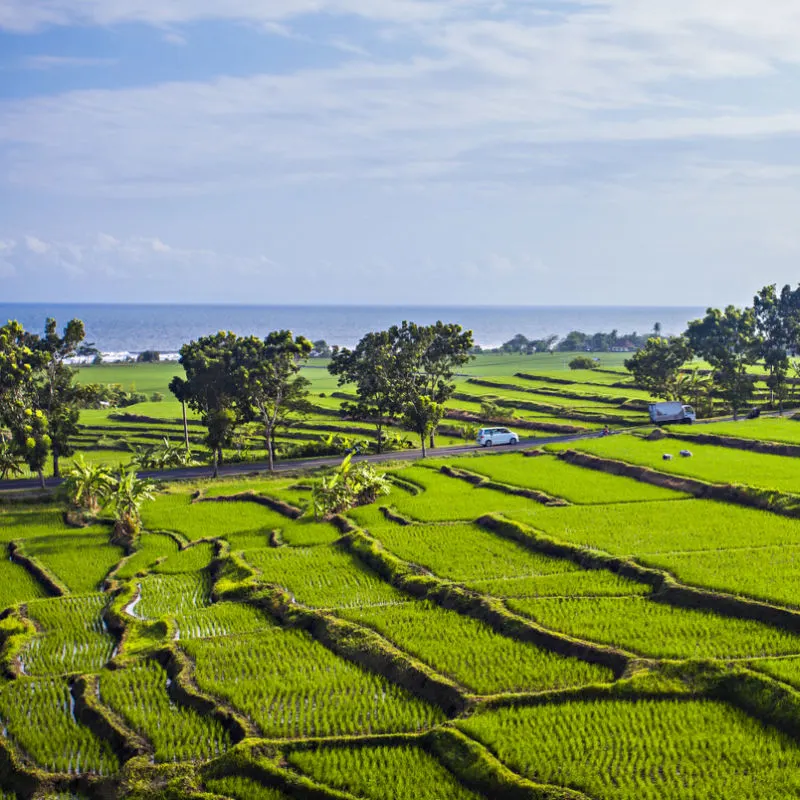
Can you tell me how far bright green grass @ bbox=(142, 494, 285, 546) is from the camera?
42281 mm

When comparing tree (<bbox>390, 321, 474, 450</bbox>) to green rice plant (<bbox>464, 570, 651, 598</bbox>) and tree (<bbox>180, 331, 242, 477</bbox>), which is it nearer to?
tree (<bbox>180, 331, 242, 477</bbox>)

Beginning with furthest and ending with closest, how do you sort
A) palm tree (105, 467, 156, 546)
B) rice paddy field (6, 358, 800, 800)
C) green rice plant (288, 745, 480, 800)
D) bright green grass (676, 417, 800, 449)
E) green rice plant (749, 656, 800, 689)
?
bright green grass (676, 417, 800, 449), palm tree (105, 467, 156, 546), green rice plant (749, 656, 800, 689), rice paddy field (6, 358, 800, 800), green rice plant (288, 745, 480, 800)

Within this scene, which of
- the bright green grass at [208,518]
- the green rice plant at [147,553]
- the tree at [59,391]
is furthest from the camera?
the tree at [59,391]

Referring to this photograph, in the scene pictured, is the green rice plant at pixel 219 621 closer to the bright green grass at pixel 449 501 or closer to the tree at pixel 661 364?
the bright green grass at pixel 449 501

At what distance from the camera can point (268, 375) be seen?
200 ft

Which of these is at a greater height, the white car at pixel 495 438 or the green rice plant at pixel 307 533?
the white car at pixel 495 438

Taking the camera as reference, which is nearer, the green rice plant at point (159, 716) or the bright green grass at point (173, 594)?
the green rice plant at point (159, 716)

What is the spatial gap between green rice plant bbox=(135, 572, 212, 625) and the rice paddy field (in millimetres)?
142

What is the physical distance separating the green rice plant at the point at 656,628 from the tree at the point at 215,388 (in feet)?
117

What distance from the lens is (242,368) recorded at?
59688mm

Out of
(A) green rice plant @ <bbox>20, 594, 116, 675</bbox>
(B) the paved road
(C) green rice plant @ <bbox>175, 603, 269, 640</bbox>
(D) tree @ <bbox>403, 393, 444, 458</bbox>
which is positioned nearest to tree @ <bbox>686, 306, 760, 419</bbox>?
(B) the paved road

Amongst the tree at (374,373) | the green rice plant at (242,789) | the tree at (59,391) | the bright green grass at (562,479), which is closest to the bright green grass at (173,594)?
the green rice plant at (242,789)

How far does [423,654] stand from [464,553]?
33.2ft

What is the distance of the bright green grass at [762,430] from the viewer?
5091 cm
